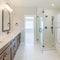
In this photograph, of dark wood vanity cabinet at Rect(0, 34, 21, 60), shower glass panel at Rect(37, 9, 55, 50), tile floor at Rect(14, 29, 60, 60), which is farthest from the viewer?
shower glass panel at Rect(37, 9, 55, 50)

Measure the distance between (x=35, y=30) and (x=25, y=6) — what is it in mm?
1867

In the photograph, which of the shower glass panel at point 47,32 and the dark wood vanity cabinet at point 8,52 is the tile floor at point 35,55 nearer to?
the shower glass panel at point 47,32

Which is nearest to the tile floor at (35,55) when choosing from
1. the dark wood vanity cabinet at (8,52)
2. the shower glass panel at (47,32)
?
the shower glass panel at (47,32)

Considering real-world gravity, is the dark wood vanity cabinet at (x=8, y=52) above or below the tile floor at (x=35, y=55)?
above

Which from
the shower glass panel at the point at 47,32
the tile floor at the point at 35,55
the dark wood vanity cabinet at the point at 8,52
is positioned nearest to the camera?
the dark wood vanity cabinet at the point at 8,52

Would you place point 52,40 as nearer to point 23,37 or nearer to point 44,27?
point 44,27

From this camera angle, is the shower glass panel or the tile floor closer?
the tile floor

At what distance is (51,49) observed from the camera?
6250 mm

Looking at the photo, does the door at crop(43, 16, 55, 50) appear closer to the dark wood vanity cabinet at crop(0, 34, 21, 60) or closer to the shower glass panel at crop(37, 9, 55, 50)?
the shower glass panel at crop(37, 9, 55, 50)

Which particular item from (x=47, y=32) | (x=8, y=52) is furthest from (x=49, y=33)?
(x=8, y=52)

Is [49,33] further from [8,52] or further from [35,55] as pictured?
[8,52]

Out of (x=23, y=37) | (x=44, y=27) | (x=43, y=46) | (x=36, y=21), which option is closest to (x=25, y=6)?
(x=36, y=21)

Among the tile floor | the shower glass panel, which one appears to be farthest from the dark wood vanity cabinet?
the shower glass panel

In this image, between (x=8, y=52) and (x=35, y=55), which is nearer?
(x=8, y=52)
